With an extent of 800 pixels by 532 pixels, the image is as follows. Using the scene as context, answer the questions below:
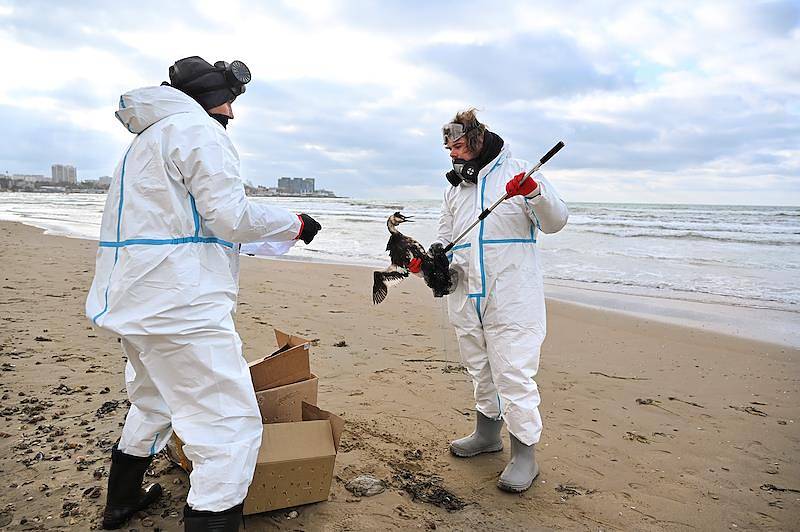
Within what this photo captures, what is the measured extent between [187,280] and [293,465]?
45.3 inches

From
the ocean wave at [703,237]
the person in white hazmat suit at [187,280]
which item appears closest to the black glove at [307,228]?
the person in white hazmat suit at [187,280]

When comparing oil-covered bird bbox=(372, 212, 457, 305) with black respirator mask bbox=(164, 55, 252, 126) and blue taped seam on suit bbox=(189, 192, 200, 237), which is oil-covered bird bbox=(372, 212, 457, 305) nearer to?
black respirator mask bbox=(164, 55, 252, 126)

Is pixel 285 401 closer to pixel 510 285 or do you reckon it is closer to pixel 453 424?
pixel 510 285

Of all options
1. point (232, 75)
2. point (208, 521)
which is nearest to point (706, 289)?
point (232, 75)

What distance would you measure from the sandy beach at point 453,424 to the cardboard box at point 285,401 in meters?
0.48

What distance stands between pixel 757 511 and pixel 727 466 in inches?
21.8

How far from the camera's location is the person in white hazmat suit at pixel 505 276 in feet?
10.8

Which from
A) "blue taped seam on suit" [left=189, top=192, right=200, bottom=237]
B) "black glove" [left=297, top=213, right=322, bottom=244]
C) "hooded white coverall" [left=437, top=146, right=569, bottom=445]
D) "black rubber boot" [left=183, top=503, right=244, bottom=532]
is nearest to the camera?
"black rubber boot" [left=183, top=503, right=244, bottom=532]

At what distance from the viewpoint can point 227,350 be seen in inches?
92.9

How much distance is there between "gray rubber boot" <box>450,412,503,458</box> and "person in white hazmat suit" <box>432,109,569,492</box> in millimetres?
365

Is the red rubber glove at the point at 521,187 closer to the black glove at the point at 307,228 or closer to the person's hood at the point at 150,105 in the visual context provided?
the black glove at the point at 307,228

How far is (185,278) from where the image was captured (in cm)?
229

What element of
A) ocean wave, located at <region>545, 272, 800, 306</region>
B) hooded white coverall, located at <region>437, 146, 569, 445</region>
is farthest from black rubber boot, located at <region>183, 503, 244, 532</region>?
ocean wave, located at <region>545, 272, 800, 306</region>

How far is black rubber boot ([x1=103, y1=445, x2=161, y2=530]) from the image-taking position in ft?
8.87
